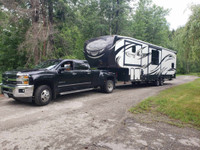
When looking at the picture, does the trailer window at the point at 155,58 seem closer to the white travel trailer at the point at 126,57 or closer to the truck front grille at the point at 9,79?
the white travel trailer at the point at 126,57

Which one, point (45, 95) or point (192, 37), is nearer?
point (45, 95)

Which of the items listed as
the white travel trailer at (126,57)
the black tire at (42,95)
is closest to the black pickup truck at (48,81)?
the black tire at (42,95)

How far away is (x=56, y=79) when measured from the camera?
664 centimetres

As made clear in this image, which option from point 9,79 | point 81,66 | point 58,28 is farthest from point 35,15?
point 9,79

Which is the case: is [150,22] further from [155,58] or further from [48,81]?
[48,81]

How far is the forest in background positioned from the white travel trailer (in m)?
1.97

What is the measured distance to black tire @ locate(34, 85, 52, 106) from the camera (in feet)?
19.5

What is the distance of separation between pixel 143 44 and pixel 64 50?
272 inches

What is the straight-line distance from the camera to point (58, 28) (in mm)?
14414

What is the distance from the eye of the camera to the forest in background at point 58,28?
30.9 ft

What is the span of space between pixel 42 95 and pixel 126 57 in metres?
6.25

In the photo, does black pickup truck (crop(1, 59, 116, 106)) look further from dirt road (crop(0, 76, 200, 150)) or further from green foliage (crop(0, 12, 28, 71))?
green foliage (crop(0, 12, 28, 71))

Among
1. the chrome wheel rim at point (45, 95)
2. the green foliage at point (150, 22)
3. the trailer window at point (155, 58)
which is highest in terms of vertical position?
the green foliage at point (150, 22)

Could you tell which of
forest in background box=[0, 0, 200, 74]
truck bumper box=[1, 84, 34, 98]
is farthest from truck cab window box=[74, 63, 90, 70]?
forest in background box=[0, 0, 200, 74]
